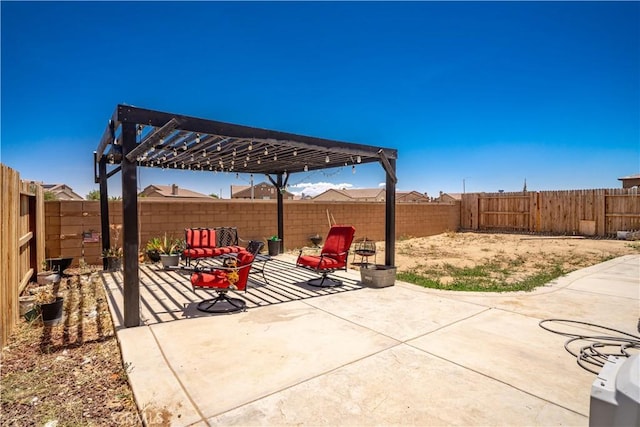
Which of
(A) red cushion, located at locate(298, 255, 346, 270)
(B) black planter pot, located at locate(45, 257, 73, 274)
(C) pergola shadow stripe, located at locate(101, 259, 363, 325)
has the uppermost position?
(A) red cushion, located at locate(298, 255, 346, 270)

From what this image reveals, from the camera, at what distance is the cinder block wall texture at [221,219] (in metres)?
7.62

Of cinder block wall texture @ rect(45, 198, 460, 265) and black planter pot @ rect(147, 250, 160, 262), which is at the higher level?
cinder block wall texture @ rect(45, 198, 460, 265)

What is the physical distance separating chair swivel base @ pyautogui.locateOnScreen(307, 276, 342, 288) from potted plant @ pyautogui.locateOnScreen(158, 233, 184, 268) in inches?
135

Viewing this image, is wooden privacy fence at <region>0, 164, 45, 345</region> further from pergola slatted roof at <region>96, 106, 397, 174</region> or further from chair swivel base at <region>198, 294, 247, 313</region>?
chair swivel base at <region>198, 294, 247, 313</region>

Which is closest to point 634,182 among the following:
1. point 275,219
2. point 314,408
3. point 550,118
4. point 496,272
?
point 550,118

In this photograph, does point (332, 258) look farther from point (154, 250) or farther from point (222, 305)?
point (154, 250)

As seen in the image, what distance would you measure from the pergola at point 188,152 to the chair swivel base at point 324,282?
1.14 m

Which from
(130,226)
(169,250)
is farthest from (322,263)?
(169,250)

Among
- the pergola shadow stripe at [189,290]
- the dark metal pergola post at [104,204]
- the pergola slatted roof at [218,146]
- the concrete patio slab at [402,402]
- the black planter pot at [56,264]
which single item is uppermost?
the pergola slatted roof at [218,146]

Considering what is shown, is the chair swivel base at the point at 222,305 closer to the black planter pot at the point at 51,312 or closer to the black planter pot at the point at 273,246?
the black planter pot at the point at 51,312

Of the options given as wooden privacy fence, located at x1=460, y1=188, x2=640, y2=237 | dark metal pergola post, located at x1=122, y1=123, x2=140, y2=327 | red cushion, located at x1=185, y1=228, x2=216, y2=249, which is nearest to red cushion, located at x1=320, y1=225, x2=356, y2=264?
red cushion, located at x1=185, y1=228, x2=216, y2=249

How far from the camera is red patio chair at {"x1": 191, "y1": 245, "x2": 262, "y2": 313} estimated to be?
4539mm

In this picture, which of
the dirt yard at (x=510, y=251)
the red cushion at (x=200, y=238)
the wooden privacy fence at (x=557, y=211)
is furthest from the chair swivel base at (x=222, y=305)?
the wooden privacy fence at (x=557, y=211)

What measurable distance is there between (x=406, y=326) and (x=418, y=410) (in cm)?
172
